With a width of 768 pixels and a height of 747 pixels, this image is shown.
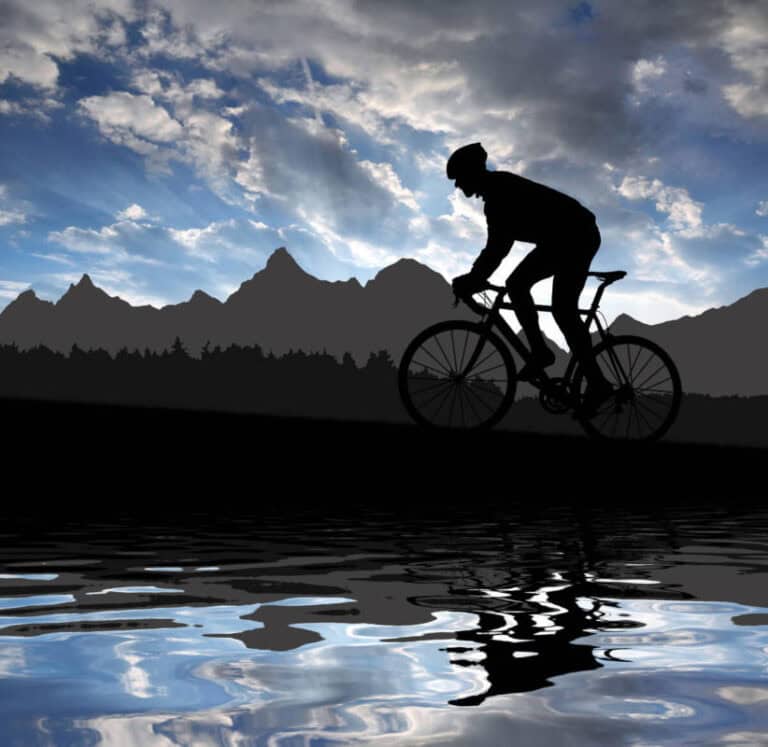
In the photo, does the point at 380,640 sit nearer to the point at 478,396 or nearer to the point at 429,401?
the point at 478,396

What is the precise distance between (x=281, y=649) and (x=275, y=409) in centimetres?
824

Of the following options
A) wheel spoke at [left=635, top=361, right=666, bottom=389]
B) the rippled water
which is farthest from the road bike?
the rippled water

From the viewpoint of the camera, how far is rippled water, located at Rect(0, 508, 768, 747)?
1808mm

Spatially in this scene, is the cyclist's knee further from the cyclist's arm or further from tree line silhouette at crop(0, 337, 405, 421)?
tree line silhouette at crop(0, 337, 405, 421)

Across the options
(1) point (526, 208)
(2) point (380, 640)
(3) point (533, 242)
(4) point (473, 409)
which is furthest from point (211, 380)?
(2) point (380, 640)

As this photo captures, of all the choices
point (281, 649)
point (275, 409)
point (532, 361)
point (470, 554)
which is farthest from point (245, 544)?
point (275, 409)

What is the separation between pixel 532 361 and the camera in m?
8.27

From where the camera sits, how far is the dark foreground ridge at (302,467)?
6.27m

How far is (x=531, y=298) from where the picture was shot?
8242mm

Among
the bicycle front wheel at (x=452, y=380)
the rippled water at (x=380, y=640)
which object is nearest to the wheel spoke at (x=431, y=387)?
the bicycle front wheel at (x=452, y=380)

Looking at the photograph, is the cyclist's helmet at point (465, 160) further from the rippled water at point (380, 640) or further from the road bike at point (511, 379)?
the rippled water at point (380, 640)

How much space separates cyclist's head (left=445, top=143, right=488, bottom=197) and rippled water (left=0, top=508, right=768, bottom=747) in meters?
3.91

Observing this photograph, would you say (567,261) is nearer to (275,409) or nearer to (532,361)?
(532,361)

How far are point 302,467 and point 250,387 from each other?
8.56m
